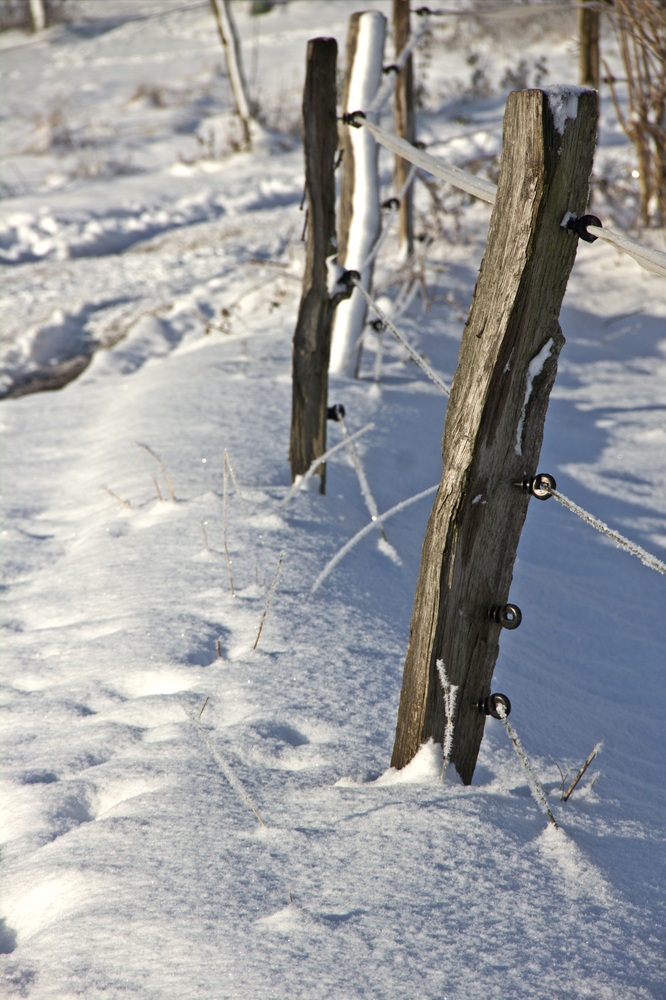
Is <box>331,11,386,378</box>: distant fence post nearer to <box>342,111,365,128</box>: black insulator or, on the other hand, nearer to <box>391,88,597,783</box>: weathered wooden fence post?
<box>342,111,365,128</box>: black insulator

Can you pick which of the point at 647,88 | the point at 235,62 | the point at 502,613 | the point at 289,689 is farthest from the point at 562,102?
the point at 235,62

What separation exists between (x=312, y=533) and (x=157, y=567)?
0.52 metres

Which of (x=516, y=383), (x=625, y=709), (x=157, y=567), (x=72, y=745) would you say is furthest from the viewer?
(x=157, y=567)

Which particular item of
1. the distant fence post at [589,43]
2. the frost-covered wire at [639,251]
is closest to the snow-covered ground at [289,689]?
the frost-covered wire at [639,251]

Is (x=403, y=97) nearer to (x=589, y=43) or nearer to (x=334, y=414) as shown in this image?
(x=589, y=43)

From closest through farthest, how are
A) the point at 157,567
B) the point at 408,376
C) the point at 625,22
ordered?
the point at 157,567 → the point at 408,376 → the point at 625,22

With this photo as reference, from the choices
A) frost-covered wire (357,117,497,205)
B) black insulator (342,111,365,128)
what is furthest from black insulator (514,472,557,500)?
black insulator (342,111,365,128)

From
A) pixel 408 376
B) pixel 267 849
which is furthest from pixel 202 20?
pixel 267 849

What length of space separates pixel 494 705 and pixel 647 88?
5.40 meters

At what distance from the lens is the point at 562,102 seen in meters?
1.16

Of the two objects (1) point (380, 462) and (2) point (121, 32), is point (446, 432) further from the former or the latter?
(2) point (121, 32)

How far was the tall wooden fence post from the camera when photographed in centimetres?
254

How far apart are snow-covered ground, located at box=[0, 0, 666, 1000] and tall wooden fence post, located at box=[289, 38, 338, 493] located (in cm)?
32

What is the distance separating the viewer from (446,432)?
54.9 inches
